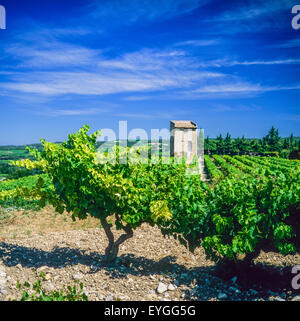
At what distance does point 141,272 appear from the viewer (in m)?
8.62

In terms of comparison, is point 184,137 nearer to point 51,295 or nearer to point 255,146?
point 51,295

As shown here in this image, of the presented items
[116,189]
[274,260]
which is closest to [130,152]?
[116,189]

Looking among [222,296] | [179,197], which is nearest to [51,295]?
[179,197]

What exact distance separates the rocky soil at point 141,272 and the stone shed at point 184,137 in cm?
3300

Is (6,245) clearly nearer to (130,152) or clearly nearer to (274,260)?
(130,152)

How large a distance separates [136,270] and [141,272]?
0.67 feet

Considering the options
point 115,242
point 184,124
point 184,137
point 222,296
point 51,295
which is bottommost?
point 222,296

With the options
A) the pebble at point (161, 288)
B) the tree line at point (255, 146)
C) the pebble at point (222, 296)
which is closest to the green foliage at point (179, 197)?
the pebble at point (222, 296)

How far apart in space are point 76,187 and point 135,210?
6.41ft

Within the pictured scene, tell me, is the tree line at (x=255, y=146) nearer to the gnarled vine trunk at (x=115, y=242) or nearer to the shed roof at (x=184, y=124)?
the shed roof at (x=184, y=124)

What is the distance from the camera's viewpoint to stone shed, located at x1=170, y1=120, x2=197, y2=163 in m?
43.8

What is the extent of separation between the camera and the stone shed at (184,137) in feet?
144

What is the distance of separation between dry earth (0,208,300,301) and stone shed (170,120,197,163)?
106ft

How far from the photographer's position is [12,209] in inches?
667
